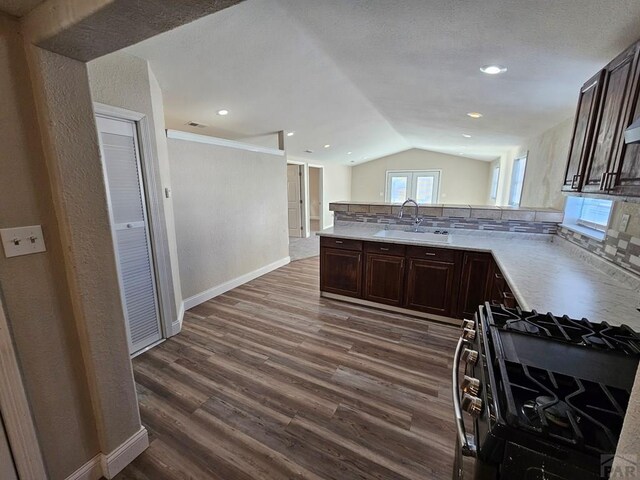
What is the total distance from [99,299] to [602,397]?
1.92m

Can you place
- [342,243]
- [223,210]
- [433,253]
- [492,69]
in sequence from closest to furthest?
[492,69]
[433,253]
[342,243]
[223,210]

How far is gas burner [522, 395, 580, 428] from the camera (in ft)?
2.24

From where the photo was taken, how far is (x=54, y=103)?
3.72ft

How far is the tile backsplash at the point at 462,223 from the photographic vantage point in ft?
9.60

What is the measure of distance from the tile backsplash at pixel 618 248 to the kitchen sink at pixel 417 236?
107 cm

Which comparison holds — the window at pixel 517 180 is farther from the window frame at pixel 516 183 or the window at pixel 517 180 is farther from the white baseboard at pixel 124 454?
the white baseboard at pixel 124 454

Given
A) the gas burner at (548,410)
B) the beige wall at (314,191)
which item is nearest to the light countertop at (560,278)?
the gas burner at (548,410)

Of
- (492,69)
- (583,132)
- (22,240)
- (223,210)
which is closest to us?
(22,240)

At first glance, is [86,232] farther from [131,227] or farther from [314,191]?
[314,191]

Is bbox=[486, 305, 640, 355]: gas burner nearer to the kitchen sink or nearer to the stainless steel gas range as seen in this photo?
the stainless steel gas range

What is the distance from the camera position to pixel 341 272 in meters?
3.47

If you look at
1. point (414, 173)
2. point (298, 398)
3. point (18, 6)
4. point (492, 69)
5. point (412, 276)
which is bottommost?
point (298, 398)

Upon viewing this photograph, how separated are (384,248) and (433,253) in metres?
0.51

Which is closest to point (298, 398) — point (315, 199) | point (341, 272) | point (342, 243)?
point (341, 272)
